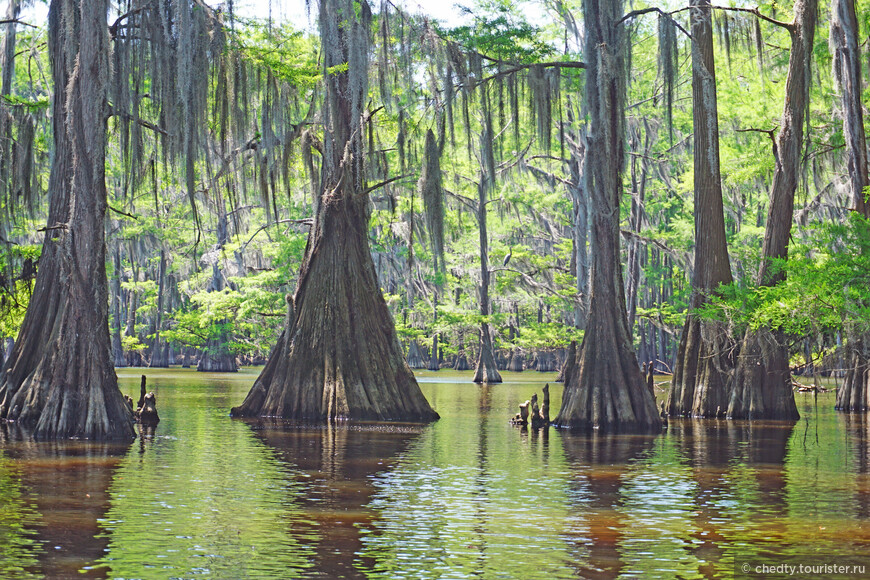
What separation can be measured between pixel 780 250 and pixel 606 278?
5.26m

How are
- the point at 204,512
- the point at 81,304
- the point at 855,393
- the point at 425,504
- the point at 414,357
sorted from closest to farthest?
the point at 204,512
the point at 425,504
the point at 81,304
the point at 855,393
the point at 414,357

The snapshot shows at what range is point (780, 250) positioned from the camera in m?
24.4

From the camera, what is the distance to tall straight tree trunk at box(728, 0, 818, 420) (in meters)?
23.3

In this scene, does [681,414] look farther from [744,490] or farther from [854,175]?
[744,490]

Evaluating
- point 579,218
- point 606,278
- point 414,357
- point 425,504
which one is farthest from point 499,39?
point 414,357

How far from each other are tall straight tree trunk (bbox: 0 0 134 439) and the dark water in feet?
2.88

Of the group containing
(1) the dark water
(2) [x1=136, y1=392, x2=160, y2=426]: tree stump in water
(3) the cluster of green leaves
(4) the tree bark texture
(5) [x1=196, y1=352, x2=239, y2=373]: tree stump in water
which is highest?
(4) the tree bark texture

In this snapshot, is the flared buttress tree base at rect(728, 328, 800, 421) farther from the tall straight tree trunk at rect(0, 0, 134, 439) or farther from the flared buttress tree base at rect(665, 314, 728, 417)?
the tall straight tree trunk at rect(0, 0, 134, 439)

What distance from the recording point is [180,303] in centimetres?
6238

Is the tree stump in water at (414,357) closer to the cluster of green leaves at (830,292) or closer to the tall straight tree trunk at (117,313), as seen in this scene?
the tall straight tree trunk at (117,313)

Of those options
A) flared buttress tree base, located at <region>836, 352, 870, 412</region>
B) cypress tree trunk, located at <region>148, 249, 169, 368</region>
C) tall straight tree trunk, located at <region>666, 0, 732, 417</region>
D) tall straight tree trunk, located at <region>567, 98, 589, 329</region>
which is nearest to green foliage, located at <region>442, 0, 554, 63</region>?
tall straight tree trunk, located at <region>666, 0, 732, 417</region>

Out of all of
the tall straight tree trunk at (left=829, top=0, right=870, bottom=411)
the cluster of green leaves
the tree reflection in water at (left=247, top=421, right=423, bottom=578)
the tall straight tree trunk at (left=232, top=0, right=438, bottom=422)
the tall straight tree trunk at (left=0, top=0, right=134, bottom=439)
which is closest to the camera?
the tree reflection in water at (left=247, top=421, right=423, bottom=578)

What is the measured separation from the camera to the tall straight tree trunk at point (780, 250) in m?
23.3

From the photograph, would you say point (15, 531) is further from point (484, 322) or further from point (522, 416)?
point (484, 322)
